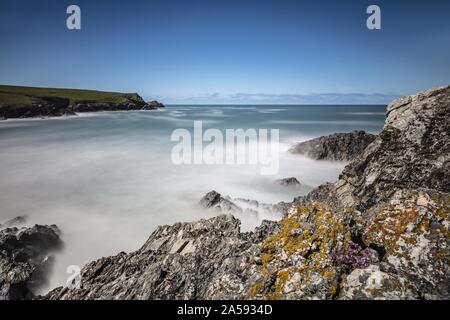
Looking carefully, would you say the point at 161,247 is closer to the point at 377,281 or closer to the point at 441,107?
the point at 377,281

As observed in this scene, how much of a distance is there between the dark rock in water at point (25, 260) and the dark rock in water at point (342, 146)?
26.1 meters

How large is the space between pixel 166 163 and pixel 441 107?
26983 mm

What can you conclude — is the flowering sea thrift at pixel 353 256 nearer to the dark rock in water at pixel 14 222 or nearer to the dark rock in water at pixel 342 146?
the dark rock in water at pixel 14 222

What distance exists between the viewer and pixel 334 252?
5.54 meters

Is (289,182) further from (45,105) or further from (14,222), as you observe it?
(45,105)

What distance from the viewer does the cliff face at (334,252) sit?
503cm

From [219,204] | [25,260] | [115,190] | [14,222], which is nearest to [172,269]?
[25,260]

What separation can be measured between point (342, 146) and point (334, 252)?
85.9ft

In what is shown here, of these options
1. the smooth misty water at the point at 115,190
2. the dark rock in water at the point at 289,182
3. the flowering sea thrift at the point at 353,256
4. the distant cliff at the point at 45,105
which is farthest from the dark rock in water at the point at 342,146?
the distant cliff at the point at 45,105

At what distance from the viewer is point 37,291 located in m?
10.5

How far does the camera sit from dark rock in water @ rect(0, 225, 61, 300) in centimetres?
903

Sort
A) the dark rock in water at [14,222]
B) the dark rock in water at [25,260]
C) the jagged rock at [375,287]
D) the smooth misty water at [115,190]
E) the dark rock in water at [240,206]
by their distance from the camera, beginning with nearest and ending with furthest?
the jagged rock at [375,287], the dark rock in water at [25,260], the smooth misty water at [115,190], the dark rock in water at [14,222], the dark rock in water at [240,206]

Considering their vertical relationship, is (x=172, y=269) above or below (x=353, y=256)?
below
